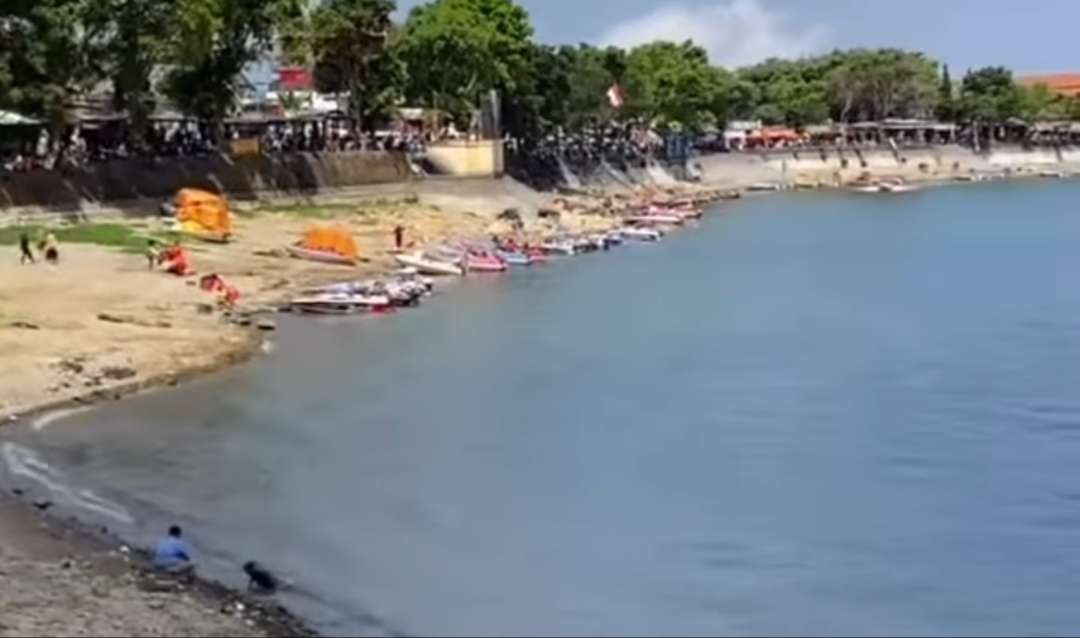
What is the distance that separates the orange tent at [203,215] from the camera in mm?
84250

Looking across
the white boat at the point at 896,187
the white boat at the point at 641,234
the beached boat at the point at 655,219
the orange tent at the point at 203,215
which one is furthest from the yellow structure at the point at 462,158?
the white boat at the point at 896,187

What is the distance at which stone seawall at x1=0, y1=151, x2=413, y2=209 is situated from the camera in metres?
83.8

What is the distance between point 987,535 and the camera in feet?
122

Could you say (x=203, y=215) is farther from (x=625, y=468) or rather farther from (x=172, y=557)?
(x=172, y=557)

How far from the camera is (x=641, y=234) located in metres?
116

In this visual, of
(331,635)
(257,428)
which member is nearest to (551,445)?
(257,428)

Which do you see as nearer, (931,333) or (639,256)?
(931,333)

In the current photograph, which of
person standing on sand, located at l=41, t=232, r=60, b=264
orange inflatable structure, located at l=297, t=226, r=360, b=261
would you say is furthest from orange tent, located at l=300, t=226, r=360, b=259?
person standing on sand, located at l=41, t=232, r=60, b=264

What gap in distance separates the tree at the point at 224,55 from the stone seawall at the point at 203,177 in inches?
115

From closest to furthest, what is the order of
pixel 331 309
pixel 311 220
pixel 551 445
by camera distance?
pixel 551 445, pixel 331 309, pixel 311 220

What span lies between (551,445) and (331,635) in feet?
58.3

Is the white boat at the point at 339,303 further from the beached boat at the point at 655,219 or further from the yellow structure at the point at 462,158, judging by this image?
the beached boat at the point at 655,219

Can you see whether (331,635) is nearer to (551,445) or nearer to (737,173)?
(551,445)

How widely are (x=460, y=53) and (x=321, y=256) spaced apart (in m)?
41.1
